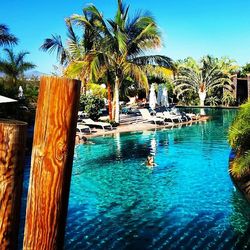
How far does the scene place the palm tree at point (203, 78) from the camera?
135ft

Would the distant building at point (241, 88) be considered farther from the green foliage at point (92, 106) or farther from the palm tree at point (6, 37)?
the palm tree at point (6, 37)

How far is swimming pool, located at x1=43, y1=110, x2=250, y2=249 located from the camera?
6766 mm

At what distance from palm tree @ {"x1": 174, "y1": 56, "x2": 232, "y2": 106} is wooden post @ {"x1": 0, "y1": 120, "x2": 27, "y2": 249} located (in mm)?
39805

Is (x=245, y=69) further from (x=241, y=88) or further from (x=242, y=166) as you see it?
(x=242, y=166)

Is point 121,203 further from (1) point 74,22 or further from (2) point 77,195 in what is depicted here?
(1) point 74,22

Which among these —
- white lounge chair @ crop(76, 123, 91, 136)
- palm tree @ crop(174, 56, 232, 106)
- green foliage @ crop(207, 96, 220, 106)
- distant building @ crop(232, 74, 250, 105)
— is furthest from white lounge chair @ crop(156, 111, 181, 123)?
distant building @ crop(232, 74, 250, 105)

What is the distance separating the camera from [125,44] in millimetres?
21609

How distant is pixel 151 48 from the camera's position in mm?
22328

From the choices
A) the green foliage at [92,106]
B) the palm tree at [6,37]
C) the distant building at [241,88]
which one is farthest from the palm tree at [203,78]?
the palm tree at [6,37]

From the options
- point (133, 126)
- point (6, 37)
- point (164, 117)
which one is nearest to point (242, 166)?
point (133, 126)

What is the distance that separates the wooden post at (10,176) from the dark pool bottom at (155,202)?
4186 millimetres

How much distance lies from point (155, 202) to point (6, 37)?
1451 centimetres

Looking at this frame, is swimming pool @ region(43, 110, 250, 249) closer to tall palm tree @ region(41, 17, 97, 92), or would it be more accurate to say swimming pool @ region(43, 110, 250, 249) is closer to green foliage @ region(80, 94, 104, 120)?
green foliage @ region(80, 94, 104, 120)

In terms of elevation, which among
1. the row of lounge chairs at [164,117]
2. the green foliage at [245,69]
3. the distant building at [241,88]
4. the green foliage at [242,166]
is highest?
the green foliage at [245,69]
